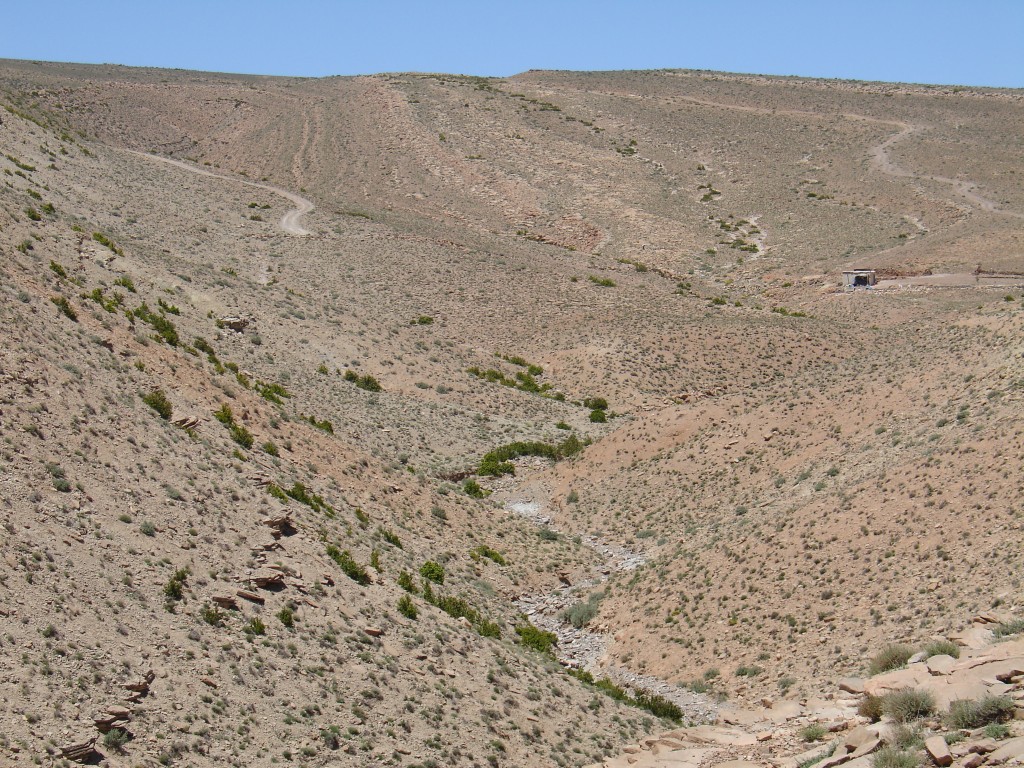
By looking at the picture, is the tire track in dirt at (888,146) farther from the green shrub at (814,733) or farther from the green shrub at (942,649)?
the green shrub at (814,733)

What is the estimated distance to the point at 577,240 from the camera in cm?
8300

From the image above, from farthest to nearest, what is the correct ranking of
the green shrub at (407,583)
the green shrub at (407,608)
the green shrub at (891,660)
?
the green shrub at (407,583) → the green shrub at (407,608) → the green shrub at (891,660)

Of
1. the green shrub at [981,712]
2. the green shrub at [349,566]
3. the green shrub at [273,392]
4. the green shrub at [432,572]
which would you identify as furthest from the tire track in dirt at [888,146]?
the green shrub at [981,712]

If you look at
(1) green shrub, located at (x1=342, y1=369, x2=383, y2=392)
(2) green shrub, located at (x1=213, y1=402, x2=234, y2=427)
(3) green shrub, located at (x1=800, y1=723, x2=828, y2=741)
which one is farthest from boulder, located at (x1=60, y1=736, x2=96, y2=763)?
(1) green shrub, located at (x1=342, y1=369, x2=383, y2=392)

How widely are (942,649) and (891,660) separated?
1325mm

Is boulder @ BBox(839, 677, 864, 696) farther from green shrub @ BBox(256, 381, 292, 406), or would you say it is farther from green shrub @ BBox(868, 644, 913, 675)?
green shrub @ BBox(256, 381, 292, 406)

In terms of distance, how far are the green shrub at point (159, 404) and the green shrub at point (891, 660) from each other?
53.9ft

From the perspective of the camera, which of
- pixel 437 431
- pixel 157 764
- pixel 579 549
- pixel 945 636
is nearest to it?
pixel 157 764

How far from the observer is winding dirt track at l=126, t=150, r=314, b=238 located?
71062 millimetres

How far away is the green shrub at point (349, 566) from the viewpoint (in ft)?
80.6

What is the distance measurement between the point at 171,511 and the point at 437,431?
20047mm

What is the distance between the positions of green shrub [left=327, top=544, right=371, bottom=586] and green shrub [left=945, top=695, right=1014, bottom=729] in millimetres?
13378

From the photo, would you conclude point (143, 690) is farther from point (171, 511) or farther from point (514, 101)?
point (514, 101)

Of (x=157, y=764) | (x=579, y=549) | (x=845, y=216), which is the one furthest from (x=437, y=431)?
(x=845, y=216)
